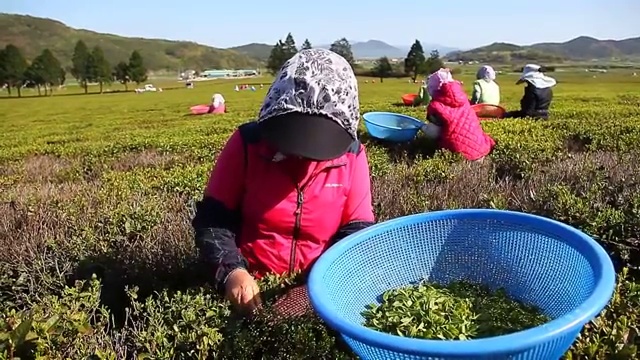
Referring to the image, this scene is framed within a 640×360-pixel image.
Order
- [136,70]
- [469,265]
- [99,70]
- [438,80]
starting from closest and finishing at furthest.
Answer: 1. [469,265]
2. [438,80]
3. [99,70]
4. [136,70]

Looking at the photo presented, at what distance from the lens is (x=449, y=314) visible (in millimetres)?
2080

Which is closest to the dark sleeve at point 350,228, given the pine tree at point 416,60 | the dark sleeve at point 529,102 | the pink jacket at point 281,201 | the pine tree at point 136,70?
the pink jacket at point 281,201

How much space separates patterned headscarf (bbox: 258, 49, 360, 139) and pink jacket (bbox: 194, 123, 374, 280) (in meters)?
0.40

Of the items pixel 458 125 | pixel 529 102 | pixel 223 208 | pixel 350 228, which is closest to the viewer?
pixel 223 208

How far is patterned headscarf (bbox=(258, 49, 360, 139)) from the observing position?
230 cm

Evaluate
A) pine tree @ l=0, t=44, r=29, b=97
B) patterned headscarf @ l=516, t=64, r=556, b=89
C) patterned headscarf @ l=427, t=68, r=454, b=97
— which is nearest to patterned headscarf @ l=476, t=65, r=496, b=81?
patterned headscarf @ l=516, t=64, r=556, b=89

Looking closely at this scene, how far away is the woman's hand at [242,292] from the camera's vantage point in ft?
7.69

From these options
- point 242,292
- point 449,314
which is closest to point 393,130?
point 242,292

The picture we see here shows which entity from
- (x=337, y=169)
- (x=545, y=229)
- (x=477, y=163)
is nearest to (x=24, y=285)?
(x=337, y=169)

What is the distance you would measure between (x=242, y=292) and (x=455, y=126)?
4.97 metres

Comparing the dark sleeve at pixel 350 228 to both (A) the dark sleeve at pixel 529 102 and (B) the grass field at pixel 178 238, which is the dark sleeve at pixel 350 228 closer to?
(B) the grass field at pixel 178 238

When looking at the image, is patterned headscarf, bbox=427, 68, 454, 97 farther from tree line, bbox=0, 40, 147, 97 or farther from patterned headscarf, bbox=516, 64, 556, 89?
tree line, bbox=0, 40, 147, 97

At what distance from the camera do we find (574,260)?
197 cm

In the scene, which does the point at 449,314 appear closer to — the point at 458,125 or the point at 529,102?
the point at 458,125
